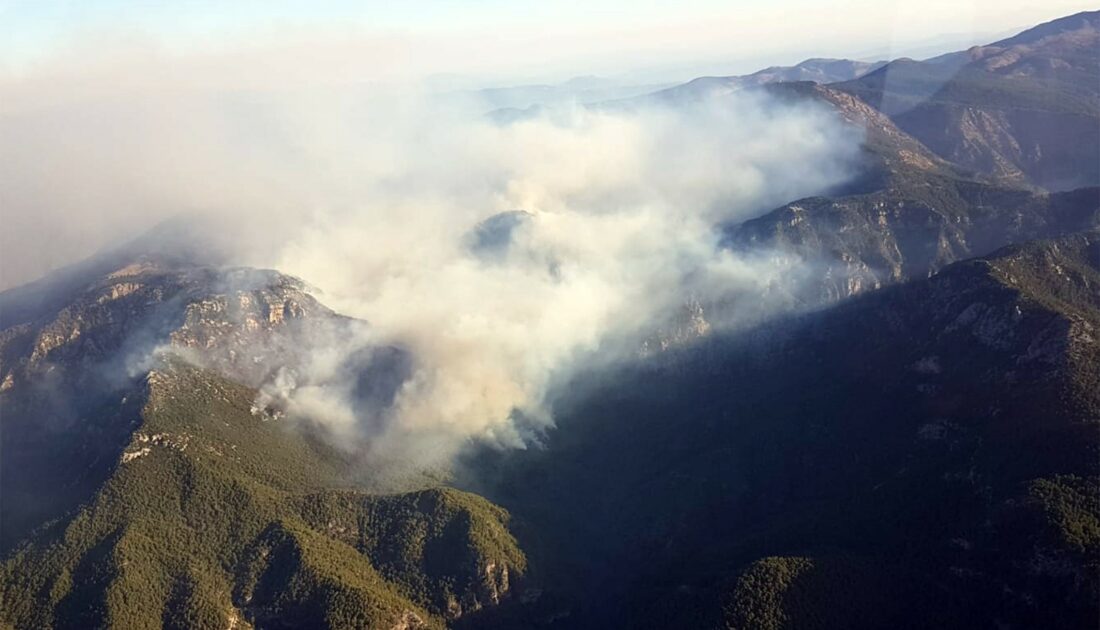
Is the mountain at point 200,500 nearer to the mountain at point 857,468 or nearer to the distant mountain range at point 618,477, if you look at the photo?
the distant mountain range at point 618,477

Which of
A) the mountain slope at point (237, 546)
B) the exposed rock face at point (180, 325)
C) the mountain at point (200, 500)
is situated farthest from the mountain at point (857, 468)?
the exposed rock face at point (180, 325)

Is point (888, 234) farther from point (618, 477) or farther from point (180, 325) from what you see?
point (180, 325)

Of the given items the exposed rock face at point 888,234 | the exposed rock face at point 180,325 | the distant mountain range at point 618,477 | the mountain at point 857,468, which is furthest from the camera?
the exposed rock face at point 888,234

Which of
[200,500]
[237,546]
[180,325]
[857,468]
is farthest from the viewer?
[180,325]

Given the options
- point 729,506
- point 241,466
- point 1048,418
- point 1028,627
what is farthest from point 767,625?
point 241,466

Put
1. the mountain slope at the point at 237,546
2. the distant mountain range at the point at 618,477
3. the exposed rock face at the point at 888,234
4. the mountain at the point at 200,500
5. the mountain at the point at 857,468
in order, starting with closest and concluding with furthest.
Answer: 1. the mountain at the point at 857,468
2. the distant mountain range at the point at 618,477
3. the mountain slope at the point at 237,546
4. the mountain at the point at 200,500
5. the exposed rock face at the point at 888,234

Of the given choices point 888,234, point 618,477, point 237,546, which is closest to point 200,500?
point 237,546

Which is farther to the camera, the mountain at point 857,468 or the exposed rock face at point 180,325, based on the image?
the exposed rock face at point 180,325

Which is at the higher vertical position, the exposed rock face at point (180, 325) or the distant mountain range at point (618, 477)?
the exposed rock face at point (180, 325)

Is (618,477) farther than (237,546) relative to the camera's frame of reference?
Yes
